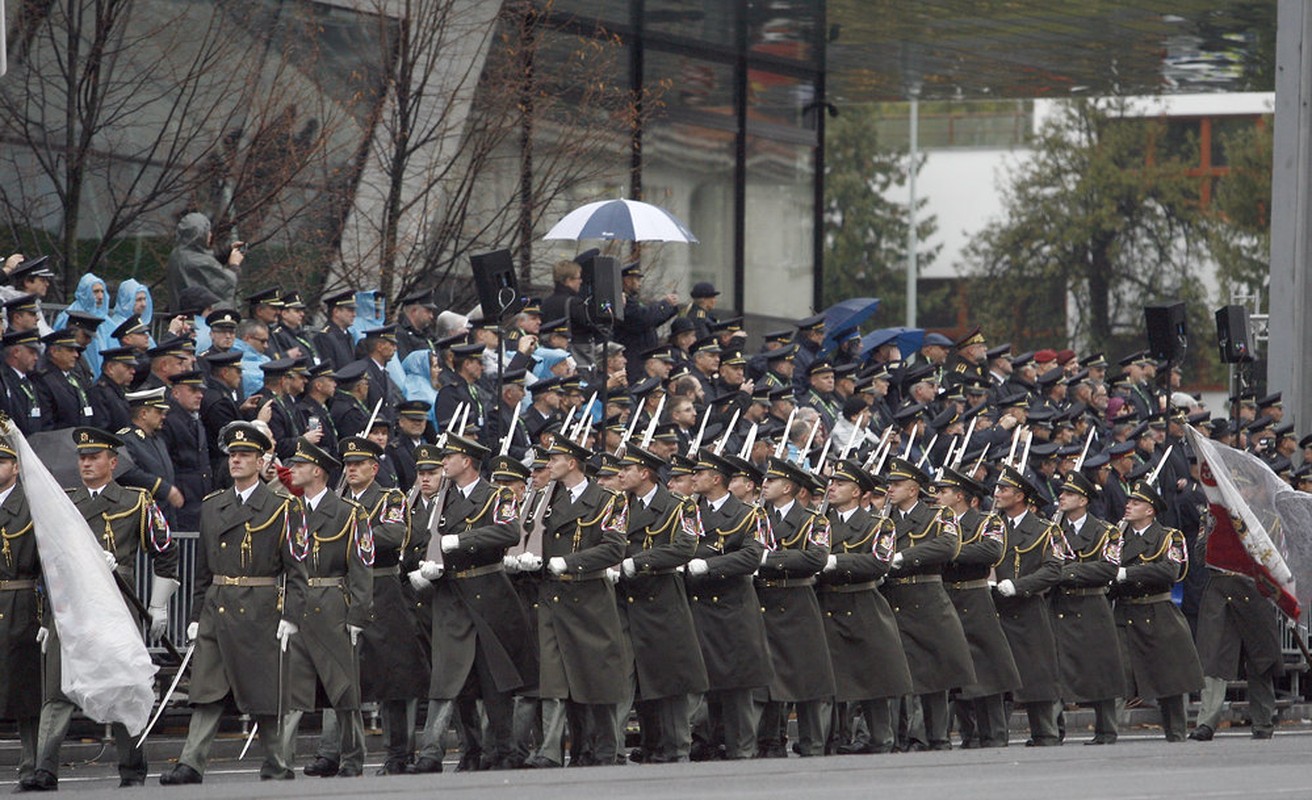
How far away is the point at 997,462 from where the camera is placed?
20250mm

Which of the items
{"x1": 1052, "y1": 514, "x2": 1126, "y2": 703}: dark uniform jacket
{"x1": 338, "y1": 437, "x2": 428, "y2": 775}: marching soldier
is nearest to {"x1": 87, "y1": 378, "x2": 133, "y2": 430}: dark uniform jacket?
{"x1": 338, "y1": 437, "x2": 428, "y2": 775}: marching soldier

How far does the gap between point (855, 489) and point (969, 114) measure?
56.5 m

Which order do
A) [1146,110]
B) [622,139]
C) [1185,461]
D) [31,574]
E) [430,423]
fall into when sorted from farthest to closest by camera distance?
[1146,110]
[622,139]
[1185,461]
[430,423]
[31,574]

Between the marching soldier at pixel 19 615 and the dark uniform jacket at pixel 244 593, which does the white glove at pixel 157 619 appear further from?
the marching soldier at pixel 19 615

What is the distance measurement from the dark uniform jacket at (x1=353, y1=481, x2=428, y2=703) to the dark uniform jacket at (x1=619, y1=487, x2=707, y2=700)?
134 centimetres

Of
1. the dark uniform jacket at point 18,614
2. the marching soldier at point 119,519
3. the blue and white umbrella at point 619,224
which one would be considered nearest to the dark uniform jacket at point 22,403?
the marching soldier at point 119,519

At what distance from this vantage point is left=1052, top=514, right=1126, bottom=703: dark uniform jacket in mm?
17828

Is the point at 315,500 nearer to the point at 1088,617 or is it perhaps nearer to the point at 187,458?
the point at 187,458

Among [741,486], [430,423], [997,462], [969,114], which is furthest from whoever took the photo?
[969,114]

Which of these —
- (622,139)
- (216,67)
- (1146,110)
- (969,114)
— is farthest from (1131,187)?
(216,67)

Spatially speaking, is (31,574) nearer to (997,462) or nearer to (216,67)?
(997,462)

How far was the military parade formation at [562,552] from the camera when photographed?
45.8 feet

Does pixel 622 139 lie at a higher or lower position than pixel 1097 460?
higher

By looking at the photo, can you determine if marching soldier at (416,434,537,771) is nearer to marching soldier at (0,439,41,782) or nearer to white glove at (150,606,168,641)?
white glove at (150,606,168,641)
